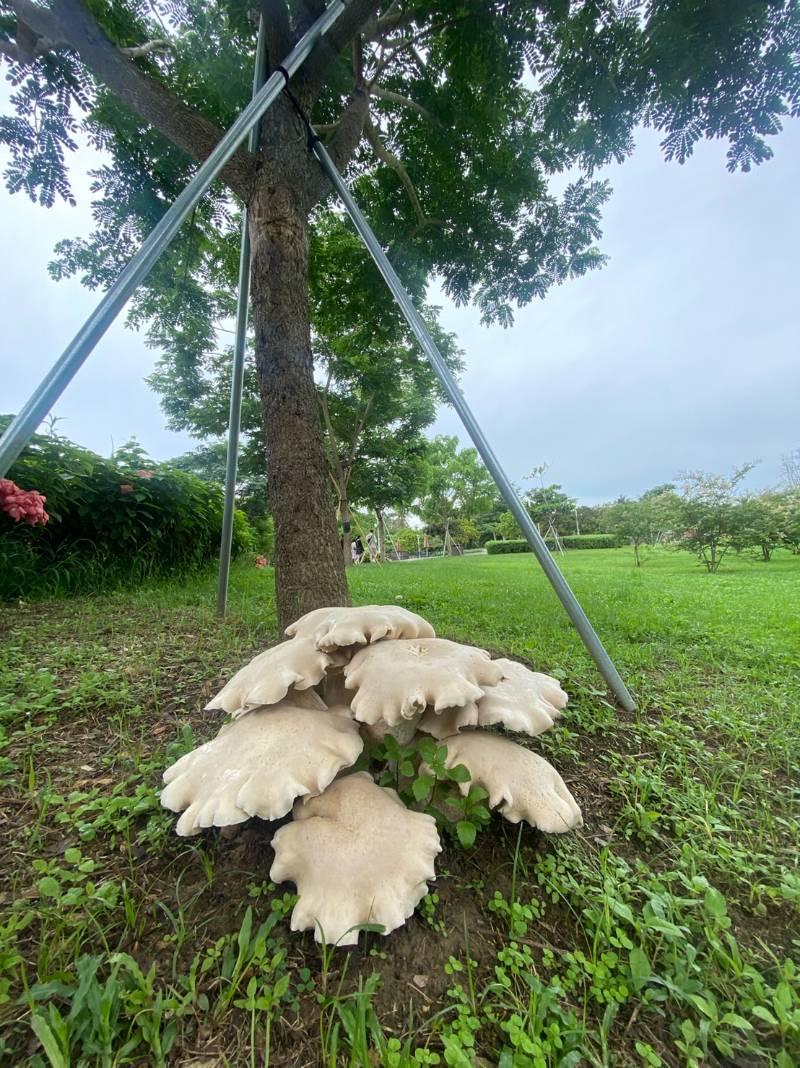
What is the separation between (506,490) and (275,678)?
4.24ft

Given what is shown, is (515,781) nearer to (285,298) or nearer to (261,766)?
(261,766)

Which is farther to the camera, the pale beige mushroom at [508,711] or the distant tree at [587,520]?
the distant tree at [587,520]

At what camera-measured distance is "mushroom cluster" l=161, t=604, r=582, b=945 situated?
2.72 feet

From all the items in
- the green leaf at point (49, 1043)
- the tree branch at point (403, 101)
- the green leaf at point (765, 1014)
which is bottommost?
the green leaf at point (765, 1014)

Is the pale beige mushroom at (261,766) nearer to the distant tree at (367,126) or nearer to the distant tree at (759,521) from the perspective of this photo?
the distant tree at (367,126)

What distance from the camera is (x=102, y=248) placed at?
364cm

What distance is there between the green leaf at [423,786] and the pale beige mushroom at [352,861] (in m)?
0.05

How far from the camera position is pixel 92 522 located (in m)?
3.59

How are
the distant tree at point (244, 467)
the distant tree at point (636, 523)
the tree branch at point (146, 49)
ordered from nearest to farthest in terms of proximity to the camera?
the tree branch at point (146, 49) < the distant tree at point (244, 467) < the distant tree at point (636, 523)

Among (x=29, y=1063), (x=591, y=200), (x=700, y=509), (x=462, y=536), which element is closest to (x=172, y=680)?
(x=29, y=1063)

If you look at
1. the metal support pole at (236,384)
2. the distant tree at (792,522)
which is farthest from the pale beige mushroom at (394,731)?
the distant tree at (792,522)

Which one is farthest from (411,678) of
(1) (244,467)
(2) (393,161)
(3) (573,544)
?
(3) (573,544)

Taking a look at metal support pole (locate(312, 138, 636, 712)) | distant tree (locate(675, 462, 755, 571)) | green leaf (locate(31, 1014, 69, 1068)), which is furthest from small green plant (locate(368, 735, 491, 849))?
distant tree (locate(675, 462, 755, 571))

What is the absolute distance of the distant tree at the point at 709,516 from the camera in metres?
10.3
